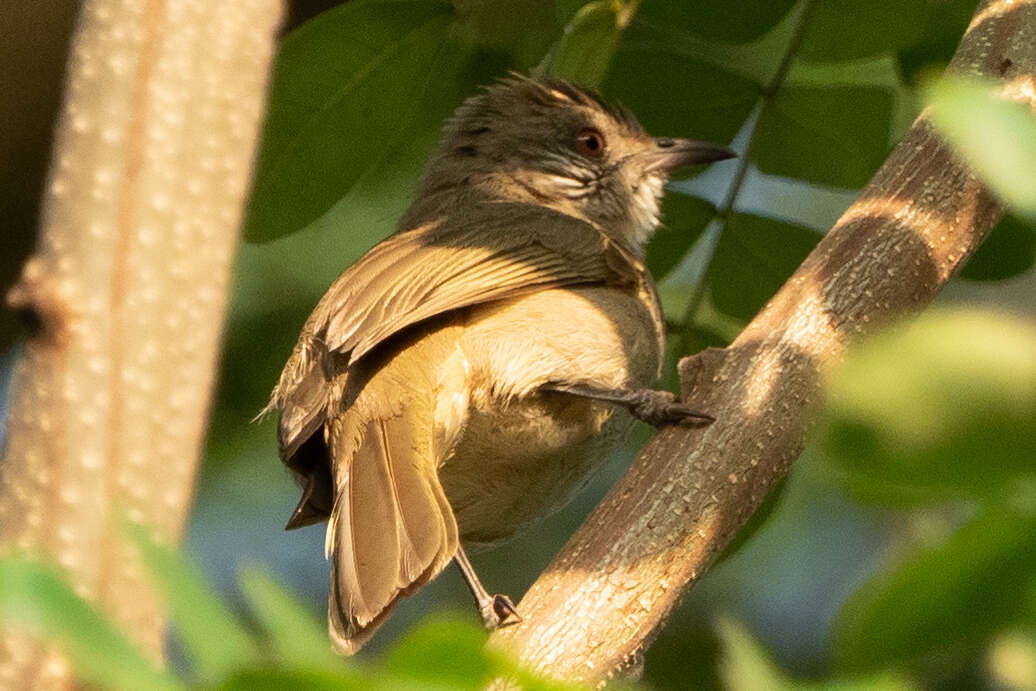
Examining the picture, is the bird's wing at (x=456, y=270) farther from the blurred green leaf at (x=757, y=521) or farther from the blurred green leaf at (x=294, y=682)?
the blurred green leaf at (x=294, y=682)

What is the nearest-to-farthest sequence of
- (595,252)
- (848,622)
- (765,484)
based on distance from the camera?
1. (848,622)
2. (765,484)
3. (595,252)

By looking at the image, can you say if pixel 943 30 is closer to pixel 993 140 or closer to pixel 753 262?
pixel 753 262

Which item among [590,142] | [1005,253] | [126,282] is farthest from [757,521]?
[126,282]

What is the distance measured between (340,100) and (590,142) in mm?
1874

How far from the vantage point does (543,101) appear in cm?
543

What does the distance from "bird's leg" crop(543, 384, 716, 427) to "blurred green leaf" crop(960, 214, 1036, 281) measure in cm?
111

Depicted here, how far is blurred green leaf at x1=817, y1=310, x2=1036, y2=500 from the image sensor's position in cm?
88

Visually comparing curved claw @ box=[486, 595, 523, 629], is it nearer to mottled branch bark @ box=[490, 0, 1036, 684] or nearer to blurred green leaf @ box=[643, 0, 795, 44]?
mottled branch bark @ box=[490, 0, 1036, 684]

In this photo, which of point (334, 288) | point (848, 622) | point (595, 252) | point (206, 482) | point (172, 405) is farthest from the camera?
point (206, 482)

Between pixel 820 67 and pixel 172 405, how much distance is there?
2787 millimetres

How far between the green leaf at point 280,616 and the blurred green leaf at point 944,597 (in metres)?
0.42

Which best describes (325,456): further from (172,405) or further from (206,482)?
(206,482)

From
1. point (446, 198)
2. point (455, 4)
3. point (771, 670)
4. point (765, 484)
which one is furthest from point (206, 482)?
point (771, 670)

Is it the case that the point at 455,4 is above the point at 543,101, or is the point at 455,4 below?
above
